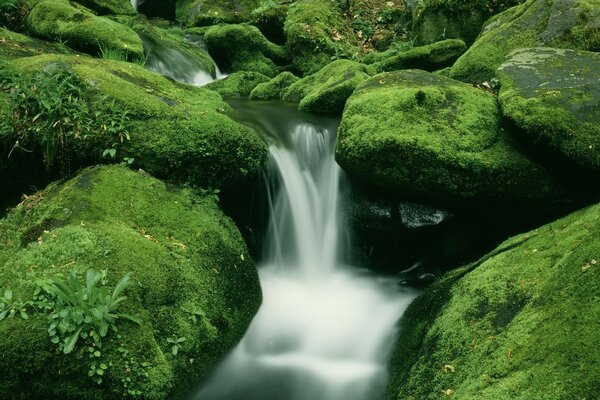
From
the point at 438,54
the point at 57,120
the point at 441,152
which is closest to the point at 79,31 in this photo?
the point at 57,120

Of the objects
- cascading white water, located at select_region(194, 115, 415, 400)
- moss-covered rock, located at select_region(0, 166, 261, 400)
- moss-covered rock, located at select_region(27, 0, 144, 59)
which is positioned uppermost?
moss-covered rock, located at select_region(27, 0, 144, 59)

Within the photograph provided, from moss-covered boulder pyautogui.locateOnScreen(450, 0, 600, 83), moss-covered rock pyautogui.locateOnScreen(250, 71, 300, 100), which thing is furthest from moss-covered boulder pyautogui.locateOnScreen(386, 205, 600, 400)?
moss-covered rock pyautogui.locateOnScreen(250, 71, 300, 100)

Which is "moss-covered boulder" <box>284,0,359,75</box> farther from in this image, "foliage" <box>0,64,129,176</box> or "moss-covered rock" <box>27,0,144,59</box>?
"foliage" <box>0,64,129,176</box>

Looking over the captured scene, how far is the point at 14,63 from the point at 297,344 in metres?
4.60

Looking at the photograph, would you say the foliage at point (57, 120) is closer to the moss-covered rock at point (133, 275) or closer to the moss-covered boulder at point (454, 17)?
the moss-covered rock at point (133, 275)

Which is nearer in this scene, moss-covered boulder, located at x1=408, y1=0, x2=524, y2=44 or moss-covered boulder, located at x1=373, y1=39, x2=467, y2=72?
moss-covered boulder, located at x1=373, y1=39, x2=467, y2=72

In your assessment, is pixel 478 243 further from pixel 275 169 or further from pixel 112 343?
pixel 112 343

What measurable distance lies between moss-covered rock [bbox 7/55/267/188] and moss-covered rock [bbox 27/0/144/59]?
3.46 m

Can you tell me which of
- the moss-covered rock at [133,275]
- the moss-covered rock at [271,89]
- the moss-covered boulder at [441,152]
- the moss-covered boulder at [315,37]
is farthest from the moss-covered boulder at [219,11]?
the moss-covered rock at [133,275]

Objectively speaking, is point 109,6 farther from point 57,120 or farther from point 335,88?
point 57,120

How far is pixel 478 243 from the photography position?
567cm

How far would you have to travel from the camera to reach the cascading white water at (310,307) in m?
4.34

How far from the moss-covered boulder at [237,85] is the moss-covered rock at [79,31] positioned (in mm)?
1709

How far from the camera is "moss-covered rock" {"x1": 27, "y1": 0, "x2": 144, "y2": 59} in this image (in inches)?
355
